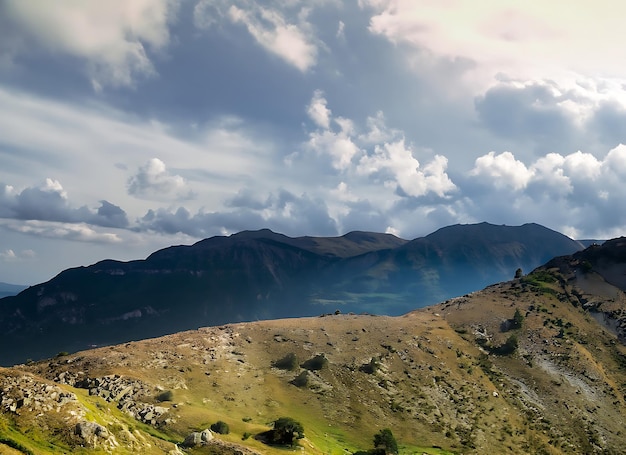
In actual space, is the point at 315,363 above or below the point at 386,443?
above

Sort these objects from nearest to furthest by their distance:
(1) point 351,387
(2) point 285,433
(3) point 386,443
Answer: (2) point 285,433, (3) point 386,443, (1) point 351,387

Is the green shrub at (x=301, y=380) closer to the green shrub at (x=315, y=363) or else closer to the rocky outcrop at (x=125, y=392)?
the green shrub at (x=315, y=363)

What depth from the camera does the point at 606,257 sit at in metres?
185

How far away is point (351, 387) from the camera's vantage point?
89.4 m

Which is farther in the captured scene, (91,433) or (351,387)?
(351,387)

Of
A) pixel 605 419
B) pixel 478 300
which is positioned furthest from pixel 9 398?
pixel 478 300

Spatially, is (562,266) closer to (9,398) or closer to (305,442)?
(305,442)

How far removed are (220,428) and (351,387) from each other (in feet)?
127

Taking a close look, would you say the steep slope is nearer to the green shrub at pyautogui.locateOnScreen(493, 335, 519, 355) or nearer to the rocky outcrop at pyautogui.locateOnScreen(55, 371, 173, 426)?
the rocky outcrop at pyautogui.locateOnScreen(55, 371, 173, 426)

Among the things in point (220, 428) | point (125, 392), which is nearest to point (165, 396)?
point (125, 392)

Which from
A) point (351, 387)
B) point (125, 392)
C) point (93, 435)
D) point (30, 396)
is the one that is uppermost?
point (30, 396)

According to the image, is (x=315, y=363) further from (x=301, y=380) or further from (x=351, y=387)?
(x=351, y=387)

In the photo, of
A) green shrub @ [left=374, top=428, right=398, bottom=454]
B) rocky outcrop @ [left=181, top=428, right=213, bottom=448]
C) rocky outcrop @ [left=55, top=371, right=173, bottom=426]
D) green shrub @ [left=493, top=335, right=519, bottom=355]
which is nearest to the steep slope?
rocky outcrop @ [left=55, top=371, right=173, bottom=426]

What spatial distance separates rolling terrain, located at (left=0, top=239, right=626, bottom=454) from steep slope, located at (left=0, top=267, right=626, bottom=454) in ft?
0.91
